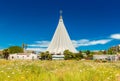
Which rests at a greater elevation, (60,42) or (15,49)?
(60,42)

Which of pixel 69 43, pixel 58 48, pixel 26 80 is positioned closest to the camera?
pixel 26 80

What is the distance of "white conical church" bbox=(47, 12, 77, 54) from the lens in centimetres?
14400

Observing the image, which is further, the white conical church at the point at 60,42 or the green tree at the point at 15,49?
the green tree at the point at 15,49

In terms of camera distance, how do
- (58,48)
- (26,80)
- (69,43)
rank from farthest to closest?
1. (69,43)
2. (58,48)
3. (26,80)

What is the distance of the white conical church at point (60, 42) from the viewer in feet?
472

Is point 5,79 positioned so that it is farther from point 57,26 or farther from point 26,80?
point 57,26

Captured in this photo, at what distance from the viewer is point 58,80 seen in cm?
956

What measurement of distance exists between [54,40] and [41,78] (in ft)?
470

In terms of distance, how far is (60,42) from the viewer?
150 m

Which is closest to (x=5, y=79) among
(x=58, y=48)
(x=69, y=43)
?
(x=58, y=48)

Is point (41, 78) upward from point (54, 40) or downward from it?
downward

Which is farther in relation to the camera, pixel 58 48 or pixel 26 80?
pixel 58 48

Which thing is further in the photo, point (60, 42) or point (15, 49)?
point (60, 42)

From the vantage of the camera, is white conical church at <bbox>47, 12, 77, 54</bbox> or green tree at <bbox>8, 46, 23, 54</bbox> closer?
white conical church at <bbox>47, 12, 77, 54</bbox>
